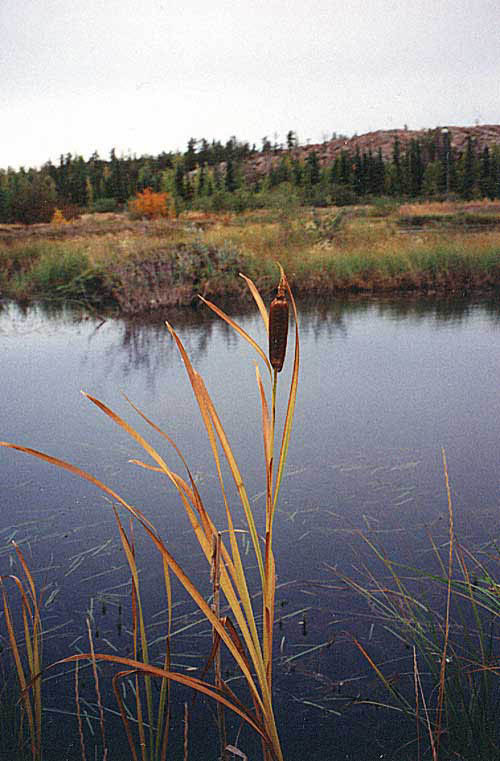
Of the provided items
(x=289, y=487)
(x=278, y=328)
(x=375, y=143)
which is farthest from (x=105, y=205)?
(x=278, y=328)

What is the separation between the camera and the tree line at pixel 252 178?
10.4 metres

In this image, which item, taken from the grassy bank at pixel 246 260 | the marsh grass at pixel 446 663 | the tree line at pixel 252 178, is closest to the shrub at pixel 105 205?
the tree line at pixel 252 178

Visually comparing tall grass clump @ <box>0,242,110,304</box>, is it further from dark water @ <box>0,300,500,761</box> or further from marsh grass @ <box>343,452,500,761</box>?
marsh grass @ <box>343,452,500,761</box>

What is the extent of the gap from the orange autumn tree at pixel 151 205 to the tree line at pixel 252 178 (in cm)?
13

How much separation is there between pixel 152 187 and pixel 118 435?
936cm

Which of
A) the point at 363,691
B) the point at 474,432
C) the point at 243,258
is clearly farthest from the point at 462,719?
the point at 243,258

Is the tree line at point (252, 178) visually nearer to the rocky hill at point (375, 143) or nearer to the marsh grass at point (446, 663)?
the rocky hill at point (375, 143)

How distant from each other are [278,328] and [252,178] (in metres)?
11.8

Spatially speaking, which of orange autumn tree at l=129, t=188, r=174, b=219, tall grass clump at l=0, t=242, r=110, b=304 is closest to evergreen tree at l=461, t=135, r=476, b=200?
orange autumn tree at l=129, t=188, r=174, b=219

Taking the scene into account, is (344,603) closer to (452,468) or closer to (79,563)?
(79,563)

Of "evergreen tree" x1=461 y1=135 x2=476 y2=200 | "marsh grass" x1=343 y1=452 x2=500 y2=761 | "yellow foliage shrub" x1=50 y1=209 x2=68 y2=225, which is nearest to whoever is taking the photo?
"marsh grass" x1=343 y1=452 x2=500 y2=761

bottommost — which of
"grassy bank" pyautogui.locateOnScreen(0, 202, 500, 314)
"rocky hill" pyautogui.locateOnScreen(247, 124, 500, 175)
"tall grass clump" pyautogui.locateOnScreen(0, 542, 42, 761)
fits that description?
"tall grass clump" pyautogui.locateOnScreen(0, 542, 42, 761)

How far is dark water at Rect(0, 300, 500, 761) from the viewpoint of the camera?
1.16 m

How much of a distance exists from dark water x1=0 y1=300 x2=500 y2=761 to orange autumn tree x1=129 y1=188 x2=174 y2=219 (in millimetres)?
6720
